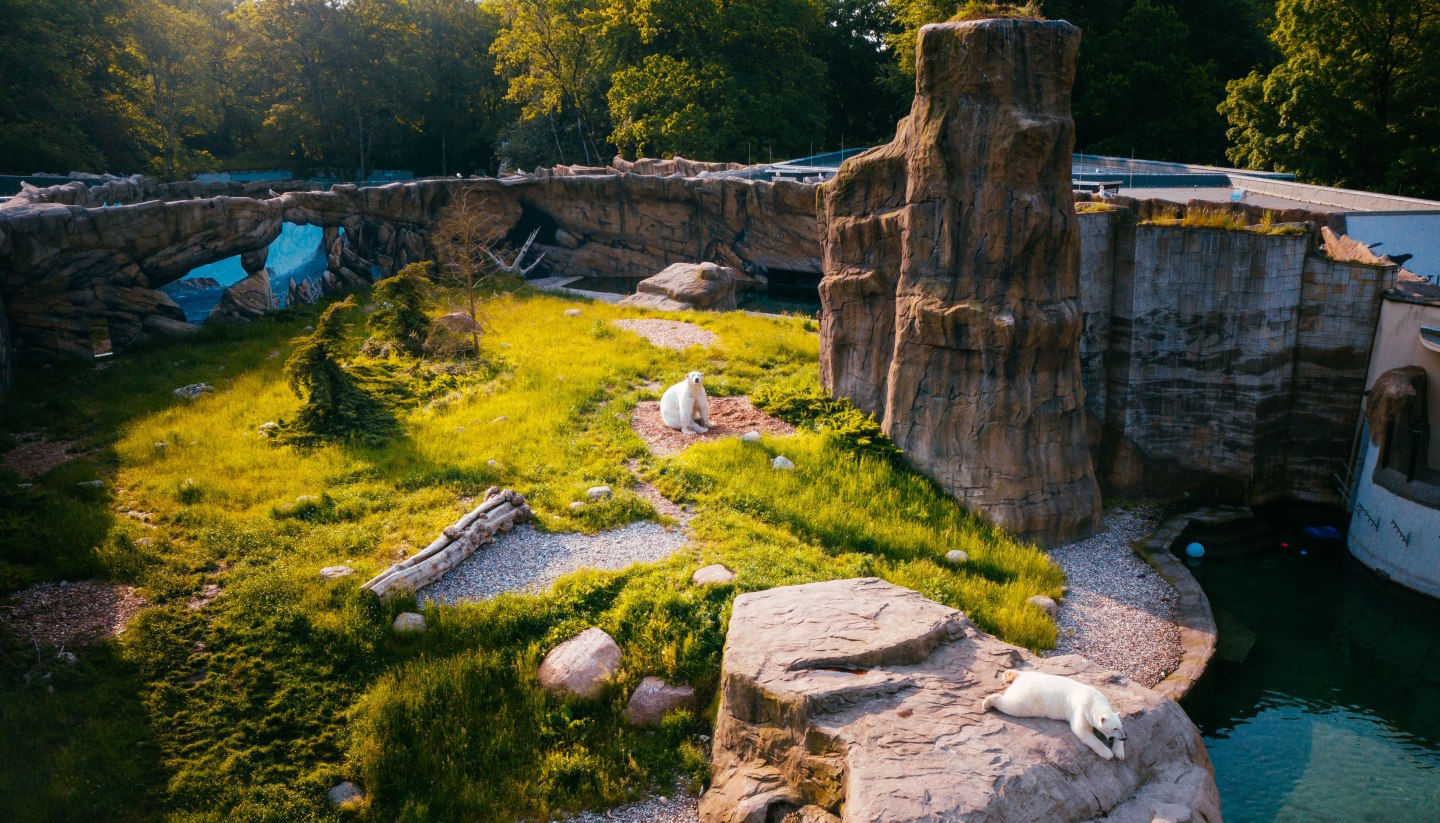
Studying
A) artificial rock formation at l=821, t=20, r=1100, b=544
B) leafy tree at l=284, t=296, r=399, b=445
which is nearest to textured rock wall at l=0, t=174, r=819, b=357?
leafy tree at l=284, t=296, r=399, b=445

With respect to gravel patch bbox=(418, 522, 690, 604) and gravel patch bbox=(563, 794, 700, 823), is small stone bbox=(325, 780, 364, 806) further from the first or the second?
gravel patch bbox=(418, 522, 690, 604)

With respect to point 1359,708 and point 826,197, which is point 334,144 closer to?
point 826,197

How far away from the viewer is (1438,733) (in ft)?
41.2

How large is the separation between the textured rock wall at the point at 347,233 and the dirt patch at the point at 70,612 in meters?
12.6

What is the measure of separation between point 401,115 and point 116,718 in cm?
4142

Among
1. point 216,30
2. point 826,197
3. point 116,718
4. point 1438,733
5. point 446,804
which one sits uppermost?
point 216,30

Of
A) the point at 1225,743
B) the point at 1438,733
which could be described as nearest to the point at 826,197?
the point at 1225,743

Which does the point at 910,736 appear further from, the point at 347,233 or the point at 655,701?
the point at 347,233

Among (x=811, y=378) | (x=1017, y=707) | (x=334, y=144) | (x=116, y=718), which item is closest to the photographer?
(x=1017, y=707)

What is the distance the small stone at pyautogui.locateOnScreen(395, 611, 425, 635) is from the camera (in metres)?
11.3

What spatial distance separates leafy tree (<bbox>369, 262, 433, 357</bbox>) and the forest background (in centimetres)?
2207

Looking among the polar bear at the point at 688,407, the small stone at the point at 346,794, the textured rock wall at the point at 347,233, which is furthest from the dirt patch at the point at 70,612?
the textured rock wall at the point at 347,233

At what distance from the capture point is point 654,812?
375 inches

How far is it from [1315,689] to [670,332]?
16.2 metres
